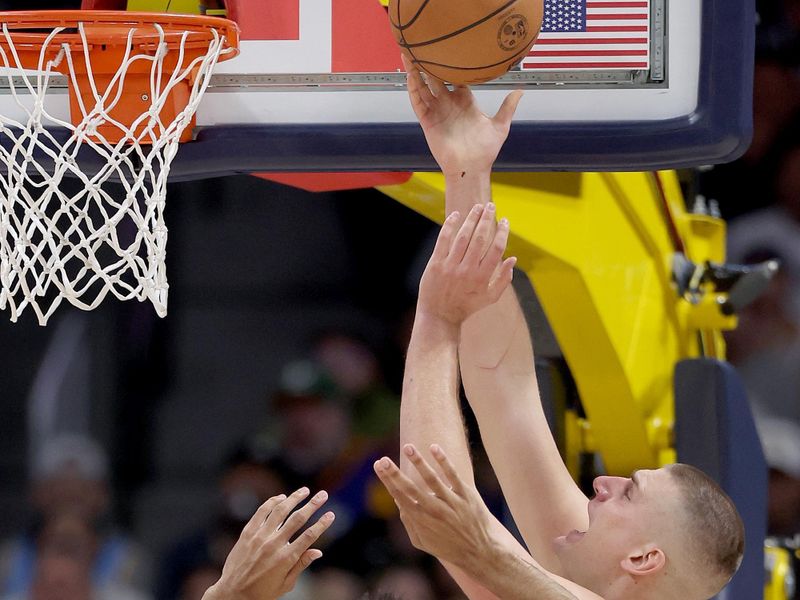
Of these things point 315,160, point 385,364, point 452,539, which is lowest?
point 385,364

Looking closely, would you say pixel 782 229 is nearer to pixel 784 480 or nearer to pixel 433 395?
pixel 784 480

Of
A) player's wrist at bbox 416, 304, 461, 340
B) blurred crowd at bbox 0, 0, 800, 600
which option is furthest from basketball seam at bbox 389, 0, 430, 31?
blurred crowd at bbox 0, 0, 800, 600

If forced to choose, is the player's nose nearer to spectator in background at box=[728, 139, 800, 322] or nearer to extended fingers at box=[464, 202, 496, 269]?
extended fingers at box=[464, 202, 496, 269]

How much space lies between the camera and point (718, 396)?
331cm

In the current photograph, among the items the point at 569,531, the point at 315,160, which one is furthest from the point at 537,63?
the point at 569,531

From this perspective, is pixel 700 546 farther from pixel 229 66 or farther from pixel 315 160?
pixel 229 66

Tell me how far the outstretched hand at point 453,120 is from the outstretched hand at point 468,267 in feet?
0.63

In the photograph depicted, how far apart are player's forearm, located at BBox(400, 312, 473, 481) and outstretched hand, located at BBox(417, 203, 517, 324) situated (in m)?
0.03

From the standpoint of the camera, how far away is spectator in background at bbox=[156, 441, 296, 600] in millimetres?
5750

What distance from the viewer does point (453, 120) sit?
2012mm

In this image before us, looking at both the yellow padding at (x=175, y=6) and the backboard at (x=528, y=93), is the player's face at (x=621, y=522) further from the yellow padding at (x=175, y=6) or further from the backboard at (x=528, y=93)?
the yellow padding at (x=175, y=6)

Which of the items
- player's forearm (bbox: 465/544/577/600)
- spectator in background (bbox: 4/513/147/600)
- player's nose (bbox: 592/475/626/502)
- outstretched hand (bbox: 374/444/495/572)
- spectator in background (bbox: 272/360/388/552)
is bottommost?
spectator in background (bbox: 4/513/147/600)

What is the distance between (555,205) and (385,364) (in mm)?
3278

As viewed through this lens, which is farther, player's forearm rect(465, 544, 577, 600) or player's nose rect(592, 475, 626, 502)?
player's nose rect(592, 475, 626, 502)
